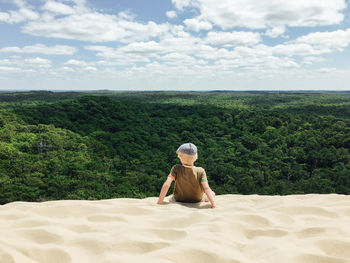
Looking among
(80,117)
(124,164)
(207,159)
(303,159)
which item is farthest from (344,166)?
(80,117)

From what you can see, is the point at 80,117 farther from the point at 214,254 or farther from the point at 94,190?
the point at 214,254

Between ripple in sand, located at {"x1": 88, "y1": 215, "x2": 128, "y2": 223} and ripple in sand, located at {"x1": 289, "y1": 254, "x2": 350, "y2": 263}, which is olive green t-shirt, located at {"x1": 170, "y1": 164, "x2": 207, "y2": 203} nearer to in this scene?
ripple in sand, located at {"x1": 88, "y1": 215, "x2": 128, "y2": 223}

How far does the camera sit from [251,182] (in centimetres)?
1909

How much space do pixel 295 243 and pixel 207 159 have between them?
23512mm

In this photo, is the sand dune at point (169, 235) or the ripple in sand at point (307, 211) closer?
the sand dune at point (169, 235)

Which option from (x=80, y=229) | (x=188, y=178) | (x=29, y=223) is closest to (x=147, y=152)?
(x=188, y=178)

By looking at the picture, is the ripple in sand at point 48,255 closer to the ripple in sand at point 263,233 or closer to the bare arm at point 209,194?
the ripple in sand at point 263,233

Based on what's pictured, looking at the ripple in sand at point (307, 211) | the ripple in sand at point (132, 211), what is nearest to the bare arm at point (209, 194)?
the ripple in sand at point (307, 211)

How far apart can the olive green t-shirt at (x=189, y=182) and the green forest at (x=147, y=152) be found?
33.0ft

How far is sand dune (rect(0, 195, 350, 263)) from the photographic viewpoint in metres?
2.08

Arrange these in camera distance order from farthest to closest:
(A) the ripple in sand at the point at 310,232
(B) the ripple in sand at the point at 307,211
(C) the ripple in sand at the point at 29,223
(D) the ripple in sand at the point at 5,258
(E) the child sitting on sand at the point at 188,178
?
(E) the child sitting on sand at the point at 188,178
(B) the ripple in sand at the point at 307,211
(C) the ripple in sand at the point at 29,223
(A) the ripple in sand at the point at 310,232
(D) the ripple in sand at the point at 5,258

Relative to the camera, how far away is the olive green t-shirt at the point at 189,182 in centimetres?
424

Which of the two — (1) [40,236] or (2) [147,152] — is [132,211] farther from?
(2) [147,152]

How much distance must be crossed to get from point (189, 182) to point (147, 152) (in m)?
23.0
